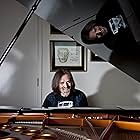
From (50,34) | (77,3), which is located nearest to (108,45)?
(77,3)

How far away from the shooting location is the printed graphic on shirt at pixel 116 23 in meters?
1.85

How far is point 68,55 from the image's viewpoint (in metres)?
3.29

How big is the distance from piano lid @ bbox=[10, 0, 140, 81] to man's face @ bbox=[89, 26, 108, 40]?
62 millimetres

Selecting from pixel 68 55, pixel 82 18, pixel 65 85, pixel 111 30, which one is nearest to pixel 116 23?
pixel 111 30

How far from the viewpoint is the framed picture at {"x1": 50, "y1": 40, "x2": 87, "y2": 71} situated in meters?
3.27

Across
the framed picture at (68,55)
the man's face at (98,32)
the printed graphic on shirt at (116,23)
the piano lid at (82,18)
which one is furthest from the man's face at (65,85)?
the printed graphic on shirt at (116,23)

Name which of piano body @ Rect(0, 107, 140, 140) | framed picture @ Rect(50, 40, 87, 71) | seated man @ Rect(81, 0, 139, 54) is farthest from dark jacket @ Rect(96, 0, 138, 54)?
framed picture @ Rect(50, 40, 87, 71)

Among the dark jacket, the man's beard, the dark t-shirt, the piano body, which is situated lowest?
the piano body

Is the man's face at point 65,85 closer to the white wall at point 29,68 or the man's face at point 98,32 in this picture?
the white wall at point 29,68

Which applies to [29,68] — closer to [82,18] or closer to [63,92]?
[63,92]

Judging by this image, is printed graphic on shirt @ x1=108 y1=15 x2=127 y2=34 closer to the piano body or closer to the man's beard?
the piano body

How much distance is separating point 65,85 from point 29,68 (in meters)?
0.55

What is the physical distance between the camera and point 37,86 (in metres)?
3.29

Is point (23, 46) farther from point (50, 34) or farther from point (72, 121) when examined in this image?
point (72, 121)
